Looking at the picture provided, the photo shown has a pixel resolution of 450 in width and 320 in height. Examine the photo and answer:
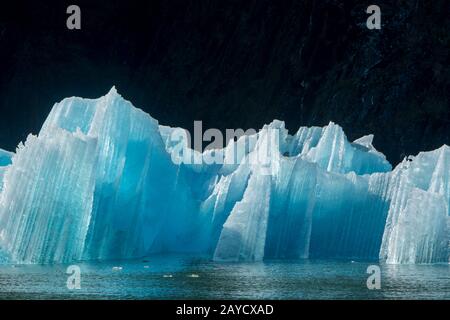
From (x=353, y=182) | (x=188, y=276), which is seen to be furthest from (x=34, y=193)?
(x=353, y=182)

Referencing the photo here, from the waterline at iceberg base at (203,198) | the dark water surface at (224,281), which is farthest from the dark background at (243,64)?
the dark water surface at (224,281)

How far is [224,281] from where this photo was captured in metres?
21.1

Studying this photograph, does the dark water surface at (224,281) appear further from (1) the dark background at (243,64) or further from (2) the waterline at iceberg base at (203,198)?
Result: (1) the dark background at (243,64)

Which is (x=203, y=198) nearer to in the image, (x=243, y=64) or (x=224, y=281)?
(x=224, y=281)

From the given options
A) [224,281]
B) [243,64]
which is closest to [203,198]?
[224,281]

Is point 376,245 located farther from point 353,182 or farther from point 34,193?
point 34,193

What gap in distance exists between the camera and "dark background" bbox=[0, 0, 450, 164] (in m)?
48.8

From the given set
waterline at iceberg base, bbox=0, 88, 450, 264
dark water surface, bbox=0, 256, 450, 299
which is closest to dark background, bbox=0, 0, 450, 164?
waterline at iceberg base, bbox=0, 88, 450, 264

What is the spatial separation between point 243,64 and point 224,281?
1477 inches

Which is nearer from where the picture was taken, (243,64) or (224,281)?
(224,281)

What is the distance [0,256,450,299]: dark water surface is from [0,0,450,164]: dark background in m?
23.5

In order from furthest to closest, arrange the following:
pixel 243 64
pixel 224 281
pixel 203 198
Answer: pixel 243 64
pixel 203 198
pixel 224 281

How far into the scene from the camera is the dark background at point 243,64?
48.8 metres
